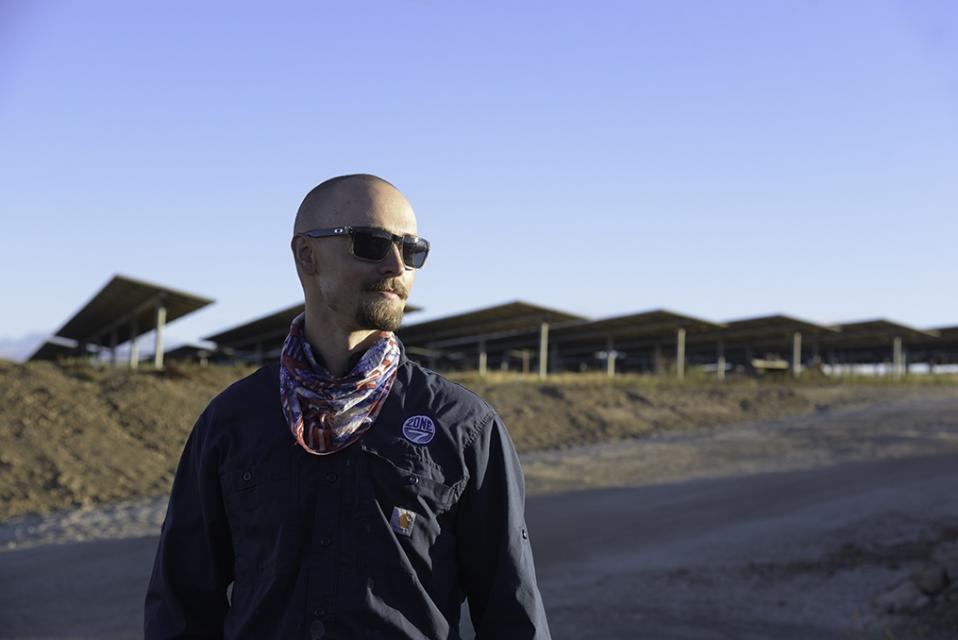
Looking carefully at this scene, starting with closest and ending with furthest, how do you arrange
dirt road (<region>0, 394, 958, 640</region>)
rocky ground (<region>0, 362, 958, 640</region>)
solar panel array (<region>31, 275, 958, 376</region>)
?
dirt road (<region>0, 394, 958, 640</region>) < rocky ground (<region>0, 362, 958, 640</region>) < solar panel array (<region>31, 275, 958, 376</region>)

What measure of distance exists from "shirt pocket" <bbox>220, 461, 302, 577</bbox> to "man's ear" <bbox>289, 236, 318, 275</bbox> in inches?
22.0

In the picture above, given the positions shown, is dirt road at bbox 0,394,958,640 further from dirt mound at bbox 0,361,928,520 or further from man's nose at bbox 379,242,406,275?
man's nose at bbox 379,242,406,275

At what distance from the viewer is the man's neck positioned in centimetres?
271

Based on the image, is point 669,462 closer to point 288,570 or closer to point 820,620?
point 820,620

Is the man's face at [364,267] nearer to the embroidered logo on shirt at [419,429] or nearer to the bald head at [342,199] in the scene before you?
the bald head at [342,199]

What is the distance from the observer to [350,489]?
248cm

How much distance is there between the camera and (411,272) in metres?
2.69

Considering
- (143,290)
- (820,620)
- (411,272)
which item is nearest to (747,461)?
(820,620)

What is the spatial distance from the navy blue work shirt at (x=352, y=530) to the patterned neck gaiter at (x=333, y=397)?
0.13 ft

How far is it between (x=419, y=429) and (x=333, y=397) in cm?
24

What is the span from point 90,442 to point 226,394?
13.1 meters

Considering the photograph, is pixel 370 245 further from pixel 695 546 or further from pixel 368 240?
pixel 695 546

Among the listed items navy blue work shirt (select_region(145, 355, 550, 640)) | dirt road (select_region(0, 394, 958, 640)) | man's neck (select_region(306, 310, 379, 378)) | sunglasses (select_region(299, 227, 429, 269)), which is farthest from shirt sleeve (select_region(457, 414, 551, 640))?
dirt road (select_region(0, 394, 958, 640))

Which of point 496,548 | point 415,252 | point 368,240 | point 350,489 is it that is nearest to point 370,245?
point 368,240
